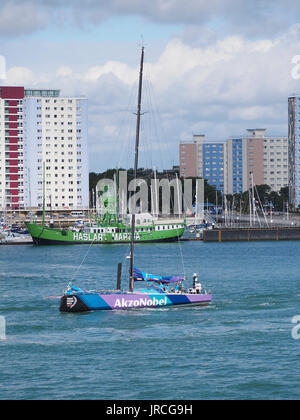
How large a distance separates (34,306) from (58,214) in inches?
3880

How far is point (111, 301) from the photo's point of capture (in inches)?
1484

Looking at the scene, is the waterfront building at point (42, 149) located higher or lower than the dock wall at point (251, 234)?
higher

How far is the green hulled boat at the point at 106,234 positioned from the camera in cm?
10412

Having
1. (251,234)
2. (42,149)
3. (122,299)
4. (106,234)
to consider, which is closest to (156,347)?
(122,299)

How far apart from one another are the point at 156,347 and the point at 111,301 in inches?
279

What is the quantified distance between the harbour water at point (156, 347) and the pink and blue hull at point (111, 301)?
0.40 metres

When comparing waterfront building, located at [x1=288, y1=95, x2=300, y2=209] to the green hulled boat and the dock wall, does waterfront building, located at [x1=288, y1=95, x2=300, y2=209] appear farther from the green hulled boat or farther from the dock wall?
the green hulled boat

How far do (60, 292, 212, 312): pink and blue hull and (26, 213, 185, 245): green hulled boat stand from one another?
6521cm

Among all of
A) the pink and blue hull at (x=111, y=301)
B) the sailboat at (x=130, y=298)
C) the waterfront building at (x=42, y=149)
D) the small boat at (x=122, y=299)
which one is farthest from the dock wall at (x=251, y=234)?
the pink and blue hull at (x=111, y=301)

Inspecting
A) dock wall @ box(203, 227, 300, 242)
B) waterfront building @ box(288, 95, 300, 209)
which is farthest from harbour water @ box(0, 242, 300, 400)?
waterfront building @ box(288, 95, 300, 209)

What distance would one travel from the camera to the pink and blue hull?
37594mm

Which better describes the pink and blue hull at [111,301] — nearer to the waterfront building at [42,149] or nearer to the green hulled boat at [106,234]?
the green hulled boat at [106,234]

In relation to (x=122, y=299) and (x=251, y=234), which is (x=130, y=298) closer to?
(x=122, y=299)
